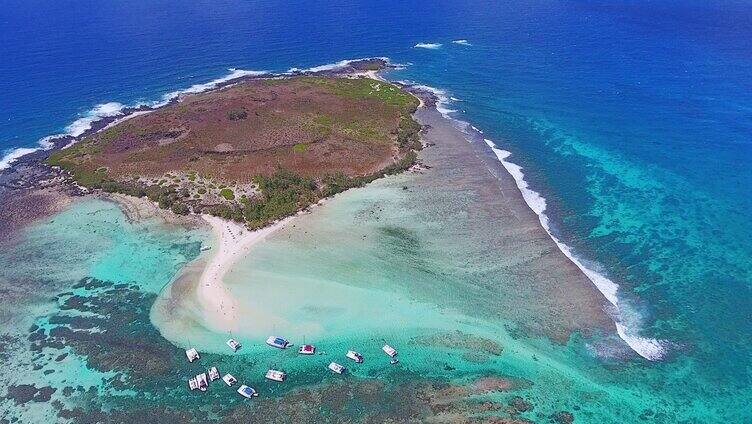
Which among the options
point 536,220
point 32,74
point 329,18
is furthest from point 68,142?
point 329,18

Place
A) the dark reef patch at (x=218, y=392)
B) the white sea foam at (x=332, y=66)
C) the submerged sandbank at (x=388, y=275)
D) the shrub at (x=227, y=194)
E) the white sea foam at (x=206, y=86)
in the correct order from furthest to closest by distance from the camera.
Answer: the white sea foam at (x=332, y=66) < the white sea foam at (x=206, y=86) < the shrub at (x=227, y=194) < the submerged sandbank at (x=388, y=275) < the dark reef patch at (x=218, y=392)

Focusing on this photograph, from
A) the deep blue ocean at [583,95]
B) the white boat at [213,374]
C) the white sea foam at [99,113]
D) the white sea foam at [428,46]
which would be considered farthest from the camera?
the white sea foam at [428,46]

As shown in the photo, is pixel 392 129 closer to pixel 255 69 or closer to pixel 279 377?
pixel 255 69

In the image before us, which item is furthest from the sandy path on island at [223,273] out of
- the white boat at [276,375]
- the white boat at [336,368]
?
the white boat at [336,368]

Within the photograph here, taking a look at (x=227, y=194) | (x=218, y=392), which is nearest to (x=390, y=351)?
(x=218, y=392)

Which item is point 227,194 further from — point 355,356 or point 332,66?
point 332,66

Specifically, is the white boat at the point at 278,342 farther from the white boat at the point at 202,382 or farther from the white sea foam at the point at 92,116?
the white sea foam at the point at 92,116

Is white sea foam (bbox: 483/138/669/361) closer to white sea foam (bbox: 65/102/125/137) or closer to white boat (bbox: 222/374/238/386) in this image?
white boat (bbox: 222/374/238/386)

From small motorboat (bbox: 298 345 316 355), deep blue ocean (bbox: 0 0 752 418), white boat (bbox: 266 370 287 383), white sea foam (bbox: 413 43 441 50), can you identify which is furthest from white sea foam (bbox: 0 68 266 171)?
small motorboat (bbox: 298 345 316 355)
